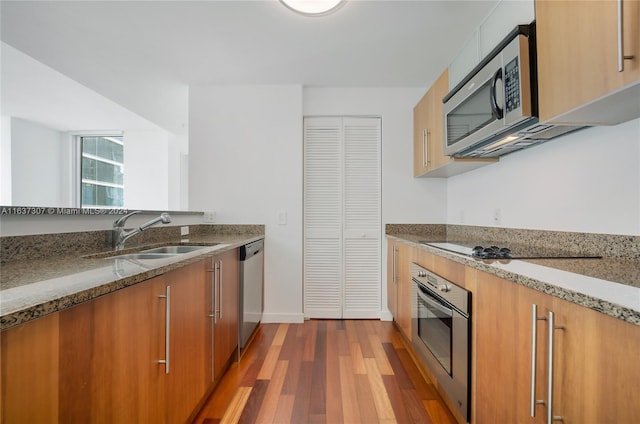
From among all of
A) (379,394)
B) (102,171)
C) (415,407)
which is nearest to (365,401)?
(379,394)

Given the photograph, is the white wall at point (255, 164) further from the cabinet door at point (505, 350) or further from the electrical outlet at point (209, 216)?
the cabinet door at point (505, 350)

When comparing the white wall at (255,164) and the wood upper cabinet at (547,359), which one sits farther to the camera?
the white wall at (255,164)

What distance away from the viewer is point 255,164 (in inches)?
125

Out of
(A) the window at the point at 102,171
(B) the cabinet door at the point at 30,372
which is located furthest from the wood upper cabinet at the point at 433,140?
(A) the window at the point at 102,171

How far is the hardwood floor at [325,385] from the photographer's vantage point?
1644mm

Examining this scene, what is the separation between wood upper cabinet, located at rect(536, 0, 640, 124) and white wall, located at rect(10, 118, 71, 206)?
252 inches

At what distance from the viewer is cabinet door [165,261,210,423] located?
4.22ft

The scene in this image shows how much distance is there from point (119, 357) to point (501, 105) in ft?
6.05

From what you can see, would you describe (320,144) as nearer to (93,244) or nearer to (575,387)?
(93,244)

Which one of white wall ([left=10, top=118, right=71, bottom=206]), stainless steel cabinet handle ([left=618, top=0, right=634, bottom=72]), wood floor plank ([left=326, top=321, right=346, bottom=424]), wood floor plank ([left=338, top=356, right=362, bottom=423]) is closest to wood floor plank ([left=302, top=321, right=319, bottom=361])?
wood floor plank ([left=326, top=321, right=346, bottom=424])

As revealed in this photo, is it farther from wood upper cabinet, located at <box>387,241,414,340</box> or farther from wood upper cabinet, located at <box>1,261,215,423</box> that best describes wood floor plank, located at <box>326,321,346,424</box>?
wood upper cabinet, located at <box>1,261,215,423</box>

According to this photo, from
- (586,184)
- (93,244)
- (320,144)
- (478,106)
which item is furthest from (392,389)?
(320,144)

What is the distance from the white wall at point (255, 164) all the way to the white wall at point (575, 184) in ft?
5.90

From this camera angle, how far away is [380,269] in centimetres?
324
